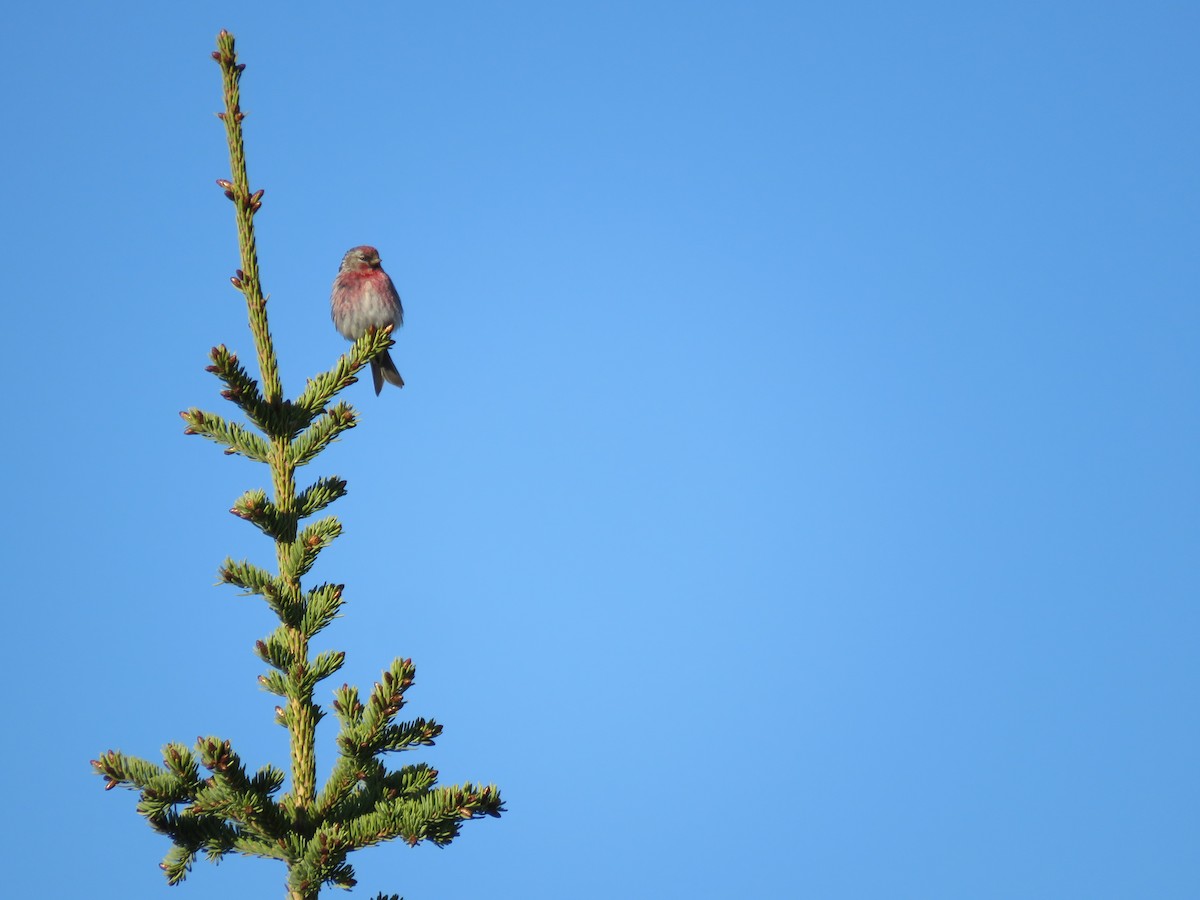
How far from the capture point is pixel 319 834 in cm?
434

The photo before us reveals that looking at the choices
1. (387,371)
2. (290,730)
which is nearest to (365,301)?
(387,371)

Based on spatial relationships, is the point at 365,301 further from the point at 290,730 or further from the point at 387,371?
the point at 290,730

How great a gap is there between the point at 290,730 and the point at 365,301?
7.11 metres

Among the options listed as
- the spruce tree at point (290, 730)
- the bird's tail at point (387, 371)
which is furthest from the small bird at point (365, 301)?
the spruce tree at point (290, 730)

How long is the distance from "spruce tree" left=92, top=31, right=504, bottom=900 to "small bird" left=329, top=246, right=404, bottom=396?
20.0 ft

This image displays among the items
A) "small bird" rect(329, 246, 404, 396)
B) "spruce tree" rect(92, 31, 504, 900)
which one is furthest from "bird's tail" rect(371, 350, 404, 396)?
"spruce tree" rect(92, 31, 504, 900)

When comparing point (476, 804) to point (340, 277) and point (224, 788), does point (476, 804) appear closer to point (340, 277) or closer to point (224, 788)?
point (224, 788)

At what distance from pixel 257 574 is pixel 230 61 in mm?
2398

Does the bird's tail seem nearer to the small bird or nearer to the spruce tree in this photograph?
the small bird

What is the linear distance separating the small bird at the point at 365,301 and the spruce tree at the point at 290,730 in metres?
6.10

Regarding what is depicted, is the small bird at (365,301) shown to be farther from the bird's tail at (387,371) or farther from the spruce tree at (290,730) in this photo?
the spruce tree at (290,730)

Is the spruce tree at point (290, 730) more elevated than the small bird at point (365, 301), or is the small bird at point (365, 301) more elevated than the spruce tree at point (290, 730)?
the small bird at point (365, 301)

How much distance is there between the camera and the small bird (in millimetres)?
11227

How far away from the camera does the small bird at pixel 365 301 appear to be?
11.2m
